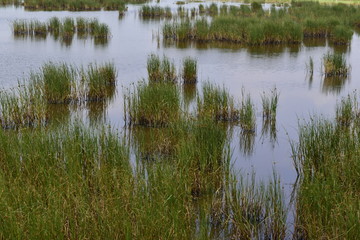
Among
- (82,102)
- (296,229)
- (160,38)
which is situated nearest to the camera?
(296,229)

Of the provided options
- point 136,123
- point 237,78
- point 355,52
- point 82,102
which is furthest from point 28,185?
point 355,52

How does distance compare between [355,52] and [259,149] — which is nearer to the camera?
[259,149]

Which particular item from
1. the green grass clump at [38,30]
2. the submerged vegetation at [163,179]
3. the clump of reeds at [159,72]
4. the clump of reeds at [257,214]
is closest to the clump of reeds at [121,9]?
the green grass clump at [38,30]

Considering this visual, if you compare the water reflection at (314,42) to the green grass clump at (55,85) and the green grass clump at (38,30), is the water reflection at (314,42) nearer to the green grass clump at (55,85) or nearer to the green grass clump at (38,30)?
the green grass clump at (38,30)

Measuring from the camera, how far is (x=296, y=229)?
18.6 feet

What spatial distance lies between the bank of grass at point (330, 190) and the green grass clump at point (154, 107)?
3.16 m

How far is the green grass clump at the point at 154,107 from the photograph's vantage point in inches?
388

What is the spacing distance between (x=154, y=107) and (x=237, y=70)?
277 inches

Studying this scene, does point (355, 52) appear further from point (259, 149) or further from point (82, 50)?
point (259, 149)

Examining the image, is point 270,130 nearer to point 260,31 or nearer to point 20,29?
point 260,31

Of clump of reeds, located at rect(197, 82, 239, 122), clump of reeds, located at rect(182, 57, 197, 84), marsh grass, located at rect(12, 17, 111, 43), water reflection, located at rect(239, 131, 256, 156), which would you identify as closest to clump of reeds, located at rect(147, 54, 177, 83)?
clump of reeds, located at rect(182, 57, 197, 84)

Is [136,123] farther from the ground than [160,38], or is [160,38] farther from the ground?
[160,38]

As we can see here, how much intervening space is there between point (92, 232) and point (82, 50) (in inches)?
602

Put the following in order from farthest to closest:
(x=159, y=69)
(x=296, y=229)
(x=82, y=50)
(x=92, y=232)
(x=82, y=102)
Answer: (x=82, y=50) → (x=159, y=69) → (x=82, y=102) → (x=296, y=229) → (x=92, y=232)
